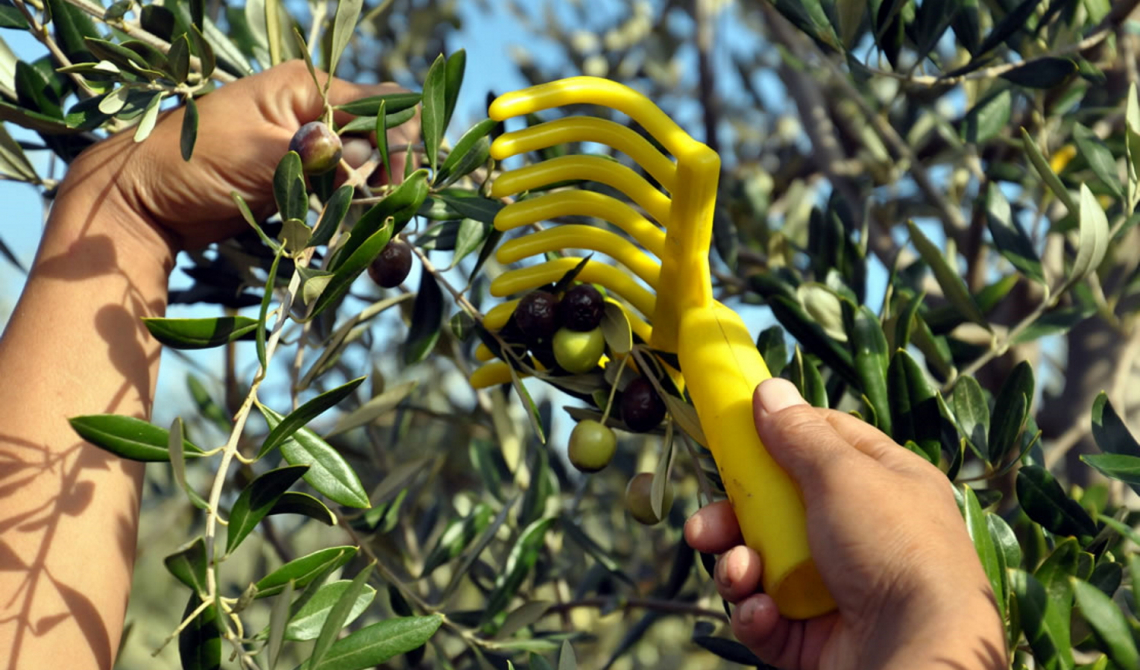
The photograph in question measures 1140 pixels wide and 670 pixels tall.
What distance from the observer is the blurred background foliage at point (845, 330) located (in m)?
1.26

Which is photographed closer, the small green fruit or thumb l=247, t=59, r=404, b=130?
the small green fruit

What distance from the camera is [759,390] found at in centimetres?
105

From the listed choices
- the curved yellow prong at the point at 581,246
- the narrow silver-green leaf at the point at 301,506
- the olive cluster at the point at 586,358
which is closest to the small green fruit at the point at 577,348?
the olive cluster at the point at 586,358

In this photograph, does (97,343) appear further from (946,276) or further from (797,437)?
(946,276)

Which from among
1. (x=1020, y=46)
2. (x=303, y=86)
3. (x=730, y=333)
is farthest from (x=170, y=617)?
(x=1020, y=46)

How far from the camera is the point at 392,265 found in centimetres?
121

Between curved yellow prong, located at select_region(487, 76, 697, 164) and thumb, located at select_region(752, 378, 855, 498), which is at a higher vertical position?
curved yellow prong, located at select_region(487, 76, 697, 164)

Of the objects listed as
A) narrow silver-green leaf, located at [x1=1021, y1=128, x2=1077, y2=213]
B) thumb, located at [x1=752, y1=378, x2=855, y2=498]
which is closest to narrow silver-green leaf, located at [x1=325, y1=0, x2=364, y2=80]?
thumb, located at [x1=752, y1=378, x2=855, y2=498]

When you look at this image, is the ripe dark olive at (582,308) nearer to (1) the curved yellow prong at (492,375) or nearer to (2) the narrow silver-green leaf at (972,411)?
(1) the curved yellow prong at (492,375)

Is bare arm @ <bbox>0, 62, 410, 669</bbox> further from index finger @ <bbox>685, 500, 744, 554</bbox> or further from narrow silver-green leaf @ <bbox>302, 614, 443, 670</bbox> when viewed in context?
index finger @ <bbox>685, 500, 744, 554</bbox>

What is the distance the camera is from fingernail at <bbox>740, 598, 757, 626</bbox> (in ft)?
3.26

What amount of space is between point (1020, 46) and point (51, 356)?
1506 millimetres

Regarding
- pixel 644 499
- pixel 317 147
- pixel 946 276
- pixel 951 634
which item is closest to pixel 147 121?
pixel 317 147

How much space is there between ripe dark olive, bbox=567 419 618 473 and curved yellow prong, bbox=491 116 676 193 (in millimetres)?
308
